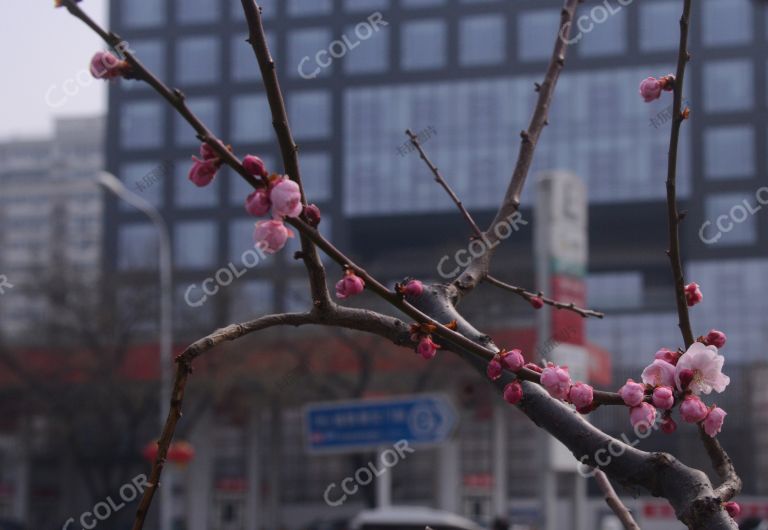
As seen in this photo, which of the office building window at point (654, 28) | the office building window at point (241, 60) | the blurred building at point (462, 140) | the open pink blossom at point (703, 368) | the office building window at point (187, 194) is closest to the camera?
the open pink blossom at point (703, 368)

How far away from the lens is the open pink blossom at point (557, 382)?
5.95 feet

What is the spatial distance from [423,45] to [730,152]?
14.0m

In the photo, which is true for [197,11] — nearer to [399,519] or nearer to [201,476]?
[201,476]

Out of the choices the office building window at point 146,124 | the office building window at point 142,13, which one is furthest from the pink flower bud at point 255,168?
the office building window at point 142,13

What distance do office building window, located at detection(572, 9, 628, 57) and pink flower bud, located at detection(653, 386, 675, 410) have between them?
50687mm

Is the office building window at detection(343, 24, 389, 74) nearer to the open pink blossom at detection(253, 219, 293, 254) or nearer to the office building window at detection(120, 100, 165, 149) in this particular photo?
the office building window at detection(120, 100, 165, 149)

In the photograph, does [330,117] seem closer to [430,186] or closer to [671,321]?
[430,186]

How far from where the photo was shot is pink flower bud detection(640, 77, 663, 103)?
7.01 feet

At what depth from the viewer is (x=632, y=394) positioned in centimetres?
178

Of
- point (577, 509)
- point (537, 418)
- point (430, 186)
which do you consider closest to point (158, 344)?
point (577, 509)

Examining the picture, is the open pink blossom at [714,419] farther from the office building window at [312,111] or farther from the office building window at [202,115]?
the office building window at [202,115]

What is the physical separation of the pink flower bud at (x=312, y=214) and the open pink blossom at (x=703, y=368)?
584 mm

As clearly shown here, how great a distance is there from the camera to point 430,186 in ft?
169

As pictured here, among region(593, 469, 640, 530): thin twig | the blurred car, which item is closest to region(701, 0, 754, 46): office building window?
the blurred car
